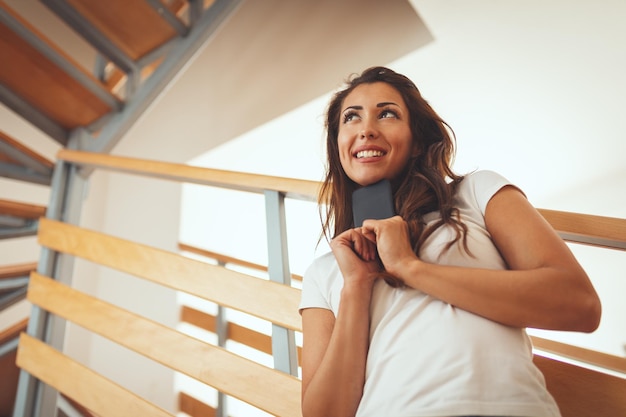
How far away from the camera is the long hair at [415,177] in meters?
0.82

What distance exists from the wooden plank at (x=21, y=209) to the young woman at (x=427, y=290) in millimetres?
1743

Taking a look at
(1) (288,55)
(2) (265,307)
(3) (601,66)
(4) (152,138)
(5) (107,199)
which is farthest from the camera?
(5) (107,199)

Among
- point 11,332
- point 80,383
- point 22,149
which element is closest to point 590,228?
point 80,383

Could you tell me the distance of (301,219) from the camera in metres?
2.51

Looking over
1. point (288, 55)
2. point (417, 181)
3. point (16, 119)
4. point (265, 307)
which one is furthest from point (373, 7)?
point (16, 119)

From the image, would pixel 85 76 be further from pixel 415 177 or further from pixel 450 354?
pixel 450 354

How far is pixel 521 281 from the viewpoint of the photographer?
0.62 meters

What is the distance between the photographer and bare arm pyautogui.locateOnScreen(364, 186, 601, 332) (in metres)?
0.61

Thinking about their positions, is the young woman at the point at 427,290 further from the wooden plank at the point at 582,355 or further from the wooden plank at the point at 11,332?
the wooden plank at the point at 11,332

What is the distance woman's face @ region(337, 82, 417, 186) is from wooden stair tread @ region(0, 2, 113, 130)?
4.31ft

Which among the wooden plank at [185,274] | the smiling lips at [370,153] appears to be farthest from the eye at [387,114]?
the wooden plank at [185,274]

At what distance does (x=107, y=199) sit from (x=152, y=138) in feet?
2.37

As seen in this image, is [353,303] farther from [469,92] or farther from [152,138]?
[152,138]

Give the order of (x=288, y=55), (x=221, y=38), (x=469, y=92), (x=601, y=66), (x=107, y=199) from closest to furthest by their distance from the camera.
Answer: (x=601, y=66) < (x=469, y=92) < (x=288, y=55) < (x=221, y=38) < (x=107, y=199)
